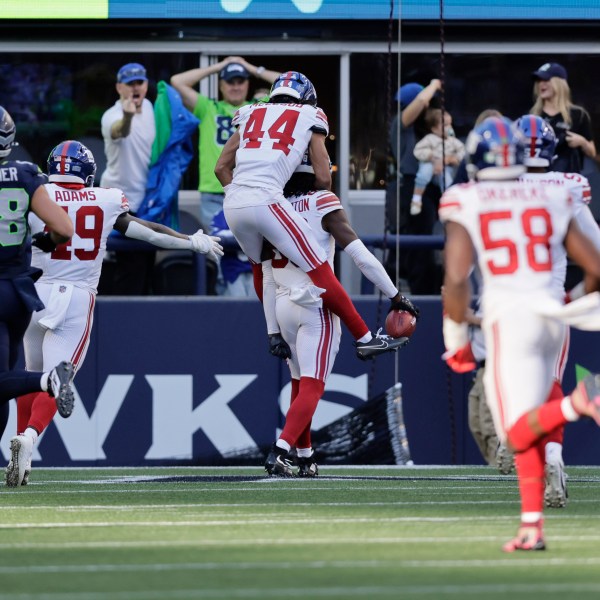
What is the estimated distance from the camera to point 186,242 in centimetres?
1043

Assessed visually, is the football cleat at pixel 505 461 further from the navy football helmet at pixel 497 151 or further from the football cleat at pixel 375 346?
the navy football helmet at pixel 497 151

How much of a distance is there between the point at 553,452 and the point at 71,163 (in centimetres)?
364

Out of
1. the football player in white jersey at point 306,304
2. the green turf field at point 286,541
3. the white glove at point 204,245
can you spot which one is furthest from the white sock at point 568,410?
the white glove at point 204,245

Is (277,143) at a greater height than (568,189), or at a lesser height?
greater

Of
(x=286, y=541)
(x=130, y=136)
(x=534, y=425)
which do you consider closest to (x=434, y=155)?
(x=130, y=136)

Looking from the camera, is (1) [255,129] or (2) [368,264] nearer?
(1) [255,129]

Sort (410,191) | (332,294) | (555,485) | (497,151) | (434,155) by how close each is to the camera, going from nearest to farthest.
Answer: (497,151) < (555,485) < (332,294) < (434,155) < (410,191)

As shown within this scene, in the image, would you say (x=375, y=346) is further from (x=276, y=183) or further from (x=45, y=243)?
(x=45, y=243)

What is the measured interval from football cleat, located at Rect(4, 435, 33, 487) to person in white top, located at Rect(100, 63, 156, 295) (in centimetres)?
366

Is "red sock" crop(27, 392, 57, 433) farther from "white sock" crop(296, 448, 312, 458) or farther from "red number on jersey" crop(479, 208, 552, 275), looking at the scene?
"red number on jersey" crop(479, 208, 552, 275)

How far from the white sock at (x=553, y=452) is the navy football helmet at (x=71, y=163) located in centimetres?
352

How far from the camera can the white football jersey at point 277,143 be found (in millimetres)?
10031

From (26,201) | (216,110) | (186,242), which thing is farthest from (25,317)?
(216,110)

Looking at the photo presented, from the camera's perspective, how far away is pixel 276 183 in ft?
33.1
